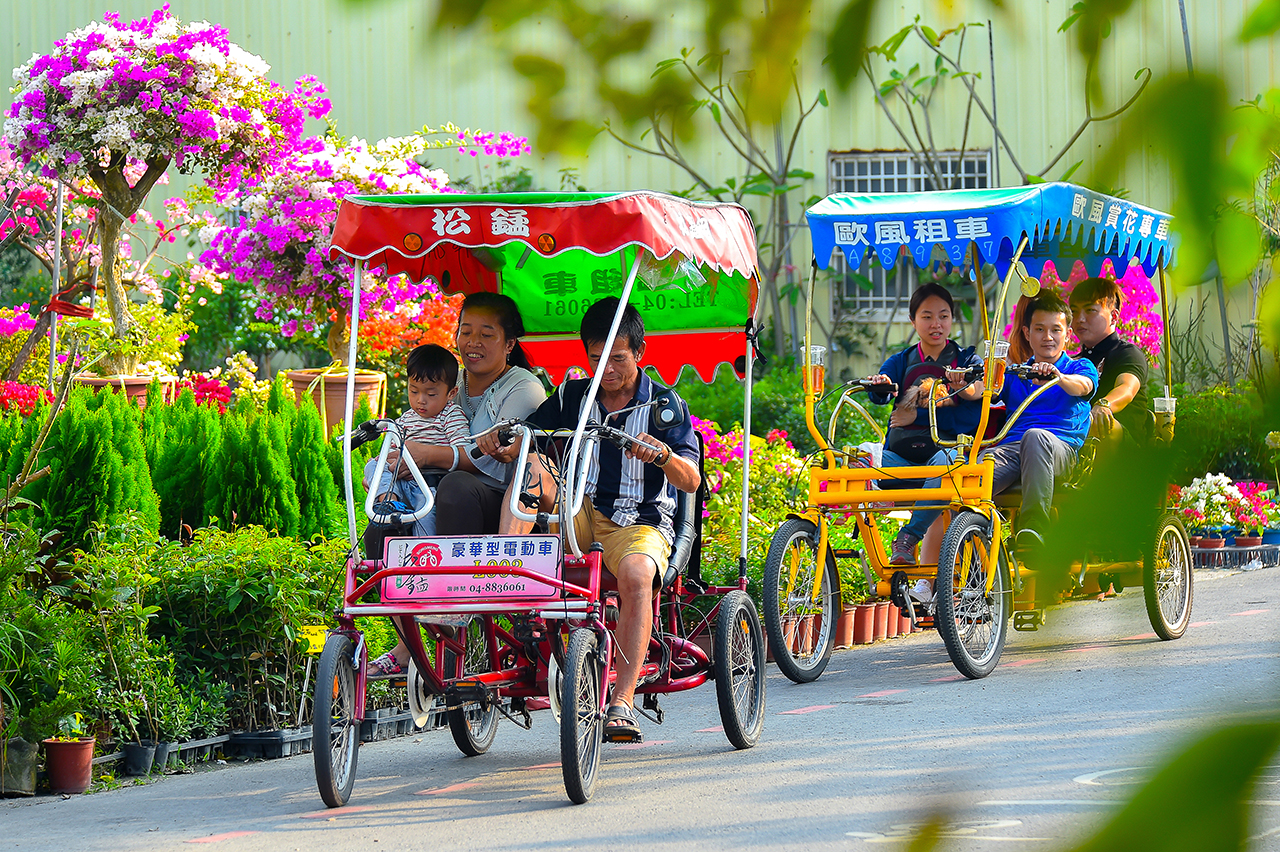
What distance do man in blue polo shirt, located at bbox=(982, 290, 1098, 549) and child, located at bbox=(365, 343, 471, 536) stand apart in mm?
2595

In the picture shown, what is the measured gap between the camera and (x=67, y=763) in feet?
15.2

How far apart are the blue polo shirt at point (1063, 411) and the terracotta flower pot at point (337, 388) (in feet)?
14.9

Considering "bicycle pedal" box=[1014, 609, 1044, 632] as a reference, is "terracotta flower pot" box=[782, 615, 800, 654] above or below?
below

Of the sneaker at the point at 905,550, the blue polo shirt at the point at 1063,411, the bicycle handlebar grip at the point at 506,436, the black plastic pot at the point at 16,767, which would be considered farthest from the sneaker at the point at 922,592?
the black plastic pot at the point at 16,767

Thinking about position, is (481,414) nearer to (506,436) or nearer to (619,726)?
(506,436)

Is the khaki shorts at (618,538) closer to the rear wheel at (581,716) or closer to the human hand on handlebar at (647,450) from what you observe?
the human hand on handlebar at (647,450)

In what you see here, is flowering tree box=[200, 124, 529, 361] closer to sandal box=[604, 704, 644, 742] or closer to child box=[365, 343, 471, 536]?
child box=[365, 343, 471, 536]

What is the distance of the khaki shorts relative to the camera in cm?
478

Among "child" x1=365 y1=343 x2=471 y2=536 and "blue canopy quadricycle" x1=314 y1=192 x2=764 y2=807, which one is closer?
"blue canopy quadricycle" x1=314 y1=192 x2=764 y2=807

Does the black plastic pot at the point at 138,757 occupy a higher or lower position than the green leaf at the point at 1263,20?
lower

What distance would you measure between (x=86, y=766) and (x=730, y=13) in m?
4.23

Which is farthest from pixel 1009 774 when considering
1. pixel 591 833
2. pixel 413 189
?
pixel 413 189

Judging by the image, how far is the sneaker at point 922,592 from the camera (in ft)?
21.2

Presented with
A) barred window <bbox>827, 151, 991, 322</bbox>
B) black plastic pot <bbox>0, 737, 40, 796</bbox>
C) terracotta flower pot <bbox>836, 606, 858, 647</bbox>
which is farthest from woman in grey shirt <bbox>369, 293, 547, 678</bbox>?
barred window <bbox>827, 151, 991, 322</bbox>
